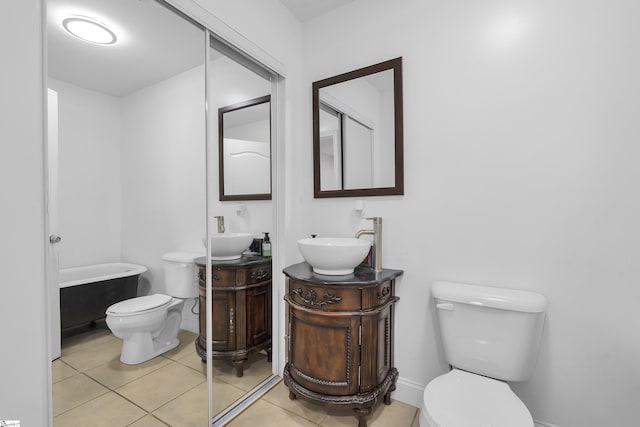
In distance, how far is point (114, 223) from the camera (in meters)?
1.32

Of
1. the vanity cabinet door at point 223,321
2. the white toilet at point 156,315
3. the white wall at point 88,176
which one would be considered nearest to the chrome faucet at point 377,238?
the vanity cabinet door at point 223,321

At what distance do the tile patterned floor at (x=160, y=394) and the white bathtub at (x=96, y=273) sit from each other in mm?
220

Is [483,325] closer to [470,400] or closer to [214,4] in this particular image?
[470,400]

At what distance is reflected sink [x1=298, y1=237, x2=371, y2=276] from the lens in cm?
167

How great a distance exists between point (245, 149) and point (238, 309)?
1066mm

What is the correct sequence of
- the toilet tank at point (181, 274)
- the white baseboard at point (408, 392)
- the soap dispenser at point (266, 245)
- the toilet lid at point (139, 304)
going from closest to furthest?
the toilet lid at point (139, 304), the toilet tank at point (181, 274), the white baseboard at point (408, 392), the soap dispenser at point (266, 245)

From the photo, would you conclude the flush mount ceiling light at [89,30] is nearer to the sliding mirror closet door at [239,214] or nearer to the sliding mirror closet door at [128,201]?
the sliding mirror closet door at [128,201]

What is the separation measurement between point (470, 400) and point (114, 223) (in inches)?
68.4

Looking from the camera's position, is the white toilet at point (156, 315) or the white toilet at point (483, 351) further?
the white toilet at point (156, 315)

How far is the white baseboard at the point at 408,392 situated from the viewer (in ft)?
6.10

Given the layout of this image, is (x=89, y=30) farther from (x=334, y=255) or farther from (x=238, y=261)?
(x=334, y=255)

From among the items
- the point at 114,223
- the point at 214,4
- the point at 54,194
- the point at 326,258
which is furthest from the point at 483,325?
the point at 214,4

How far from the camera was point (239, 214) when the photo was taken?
1.91 metres

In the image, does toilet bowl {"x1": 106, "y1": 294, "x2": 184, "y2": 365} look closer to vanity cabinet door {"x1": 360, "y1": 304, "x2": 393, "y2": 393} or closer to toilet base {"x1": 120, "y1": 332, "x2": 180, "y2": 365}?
toilet base {"x1": 120, "y1": 332, "x2": 180, "y2": 365}
